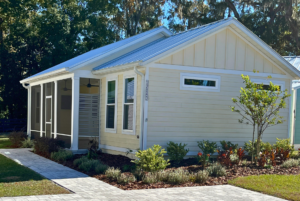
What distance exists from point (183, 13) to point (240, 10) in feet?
13.8

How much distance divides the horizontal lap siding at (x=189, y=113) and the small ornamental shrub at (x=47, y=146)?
387 cm

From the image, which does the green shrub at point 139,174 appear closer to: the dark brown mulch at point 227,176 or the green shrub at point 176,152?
the dark brown mulch at point 227,176

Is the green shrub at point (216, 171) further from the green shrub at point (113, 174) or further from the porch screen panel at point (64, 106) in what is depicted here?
the porch screen panel at point (64, 106)

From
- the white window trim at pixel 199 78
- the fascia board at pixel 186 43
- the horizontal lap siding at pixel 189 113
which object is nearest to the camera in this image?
the fascia board at pixel 186 43

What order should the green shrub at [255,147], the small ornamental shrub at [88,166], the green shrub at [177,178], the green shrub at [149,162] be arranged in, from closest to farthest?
the green shrub at [177,178] < the green shrub at [149,162] < the small ornamental shrub at [88,166] < the green shrub at [255,147]

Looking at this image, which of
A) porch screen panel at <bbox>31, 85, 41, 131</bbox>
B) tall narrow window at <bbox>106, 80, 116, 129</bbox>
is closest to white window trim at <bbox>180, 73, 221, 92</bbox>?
tall narrow window at <bbox>106, 80, 116, 129</bbox>

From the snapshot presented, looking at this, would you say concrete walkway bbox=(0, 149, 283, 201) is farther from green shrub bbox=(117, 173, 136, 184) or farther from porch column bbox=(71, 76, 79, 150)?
porch column bbox=(71, 76, 79, 150)

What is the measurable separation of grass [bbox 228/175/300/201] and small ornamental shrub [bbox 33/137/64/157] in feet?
21.9

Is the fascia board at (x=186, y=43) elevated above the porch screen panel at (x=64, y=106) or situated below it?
above

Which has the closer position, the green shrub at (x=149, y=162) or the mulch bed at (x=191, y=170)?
the mulch bed at (x=191, y=170)

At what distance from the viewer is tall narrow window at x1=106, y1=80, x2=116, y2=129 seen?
40.0 ft

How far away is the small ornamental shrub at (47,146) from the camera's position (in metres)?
12.4

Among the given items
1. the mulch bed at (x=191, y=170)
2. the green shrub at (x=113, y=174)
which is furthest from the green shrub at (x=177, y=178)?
the green shrub at (x=113, y=174)

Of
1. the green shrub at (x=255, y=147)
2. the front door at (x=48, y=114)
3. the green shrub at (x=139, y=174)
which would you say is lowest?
the green shrub at (x=139, y=174)
